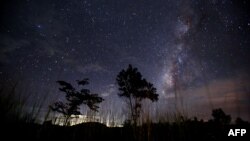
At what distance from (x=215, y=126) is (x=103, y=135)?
3.48 meters

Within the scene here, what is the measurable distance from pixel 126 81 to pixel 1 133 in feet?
50.5

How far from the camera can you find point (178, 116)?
14.5 ft

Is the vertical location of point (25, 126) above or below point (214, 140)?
above

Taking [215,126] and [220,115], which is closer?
[215,126]

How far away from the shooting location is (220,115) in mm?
8180

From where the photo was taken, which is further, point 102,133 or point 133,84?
point 133,84

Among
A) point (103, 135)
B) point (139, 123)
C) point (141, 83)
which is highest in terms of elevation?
point (141, 83)

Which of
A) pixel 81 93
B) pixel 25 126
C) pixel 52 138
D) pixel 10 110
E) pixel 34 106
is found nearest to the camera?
pixel 10 110

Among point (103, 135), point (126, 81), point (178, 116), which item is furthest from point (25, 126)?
point (126, 81)

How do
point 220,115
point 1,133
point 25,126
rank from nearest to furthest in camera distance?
point 1,133 → point 25,126 → point 220,115

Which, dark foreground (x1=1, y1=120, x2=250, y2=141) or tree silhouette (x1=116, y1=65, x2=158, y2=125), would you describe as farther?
tree silhouette (x1=116, y1=65, x2=158, y2=125)

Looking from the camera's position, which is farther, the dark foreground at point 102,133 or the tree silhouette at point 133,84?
the tree silhouette at point 133,84

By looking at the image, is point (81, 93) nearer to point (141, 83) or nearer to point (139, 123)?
point (141, 83)

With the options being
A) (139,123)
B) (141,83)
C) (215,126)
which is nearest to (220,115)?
(215,126)
